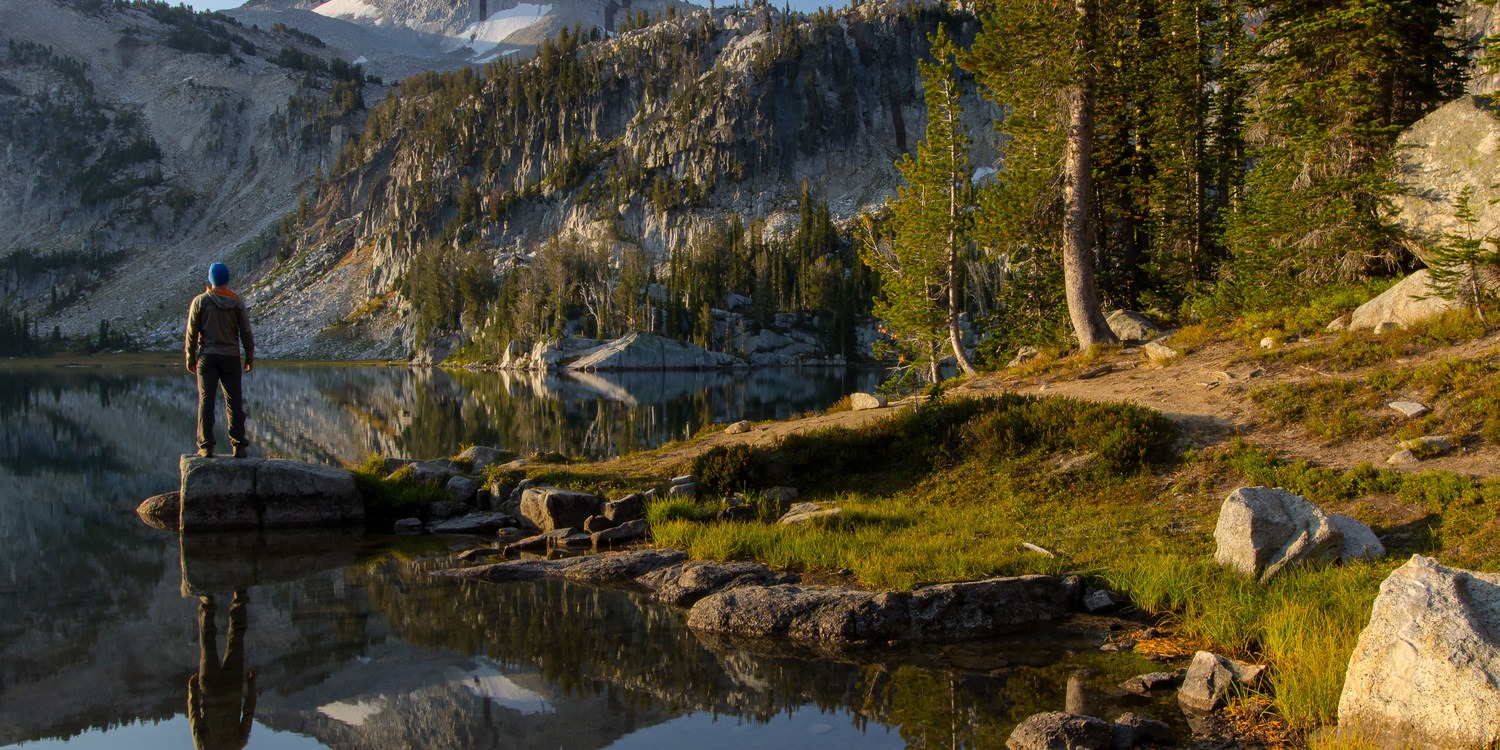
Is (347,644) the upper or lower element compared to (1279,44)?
lower

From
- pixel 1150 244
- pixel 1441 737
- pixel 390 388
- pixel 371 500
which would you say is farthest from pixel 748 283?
pixel 1441 737

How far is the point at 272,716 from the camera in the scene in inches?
275

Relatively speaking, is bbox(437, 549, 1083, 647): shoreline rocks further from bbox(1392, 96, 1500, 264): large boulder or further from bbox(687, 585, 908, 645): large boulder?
bbox(1392, 96, 1500, 264): large boulder

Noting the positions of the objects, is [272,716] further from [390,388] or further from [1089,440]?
[390,388]

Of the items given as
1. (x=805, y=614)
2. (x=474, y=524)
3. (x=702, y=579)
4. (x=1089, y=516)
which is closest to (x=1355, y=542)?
(x=1089, y=516)

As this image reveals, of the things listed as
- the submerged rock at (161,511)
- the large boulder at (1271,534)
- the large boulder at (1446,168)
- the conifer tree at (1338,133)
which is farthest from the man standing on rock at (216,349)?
the conifer tree at (1338,133)

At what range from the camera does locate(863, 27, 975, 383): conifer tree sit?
955 inches

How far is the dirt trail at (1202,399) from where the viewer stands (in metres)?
11.8

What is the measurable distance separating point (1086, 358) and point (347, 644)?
648 inches

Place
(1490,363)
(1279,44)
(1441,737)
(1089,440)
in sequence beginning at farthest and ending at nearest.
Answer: (1279,44)
(1089,440)
(1490,363)
(1441,737)

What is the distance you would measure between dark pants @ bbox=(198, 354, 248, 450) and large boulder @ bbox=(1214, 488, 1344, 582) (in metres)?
14.6

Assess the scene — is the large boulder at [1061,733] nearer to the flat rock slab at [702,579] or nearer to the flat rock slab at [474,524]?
the flat rock slab at [702,579]

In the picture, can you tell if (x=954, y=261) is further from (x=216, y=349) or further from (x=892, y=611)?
(x=216, y=349)

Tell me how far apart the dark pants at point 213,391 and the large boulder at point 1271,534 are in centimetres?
1457
